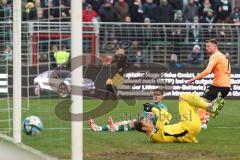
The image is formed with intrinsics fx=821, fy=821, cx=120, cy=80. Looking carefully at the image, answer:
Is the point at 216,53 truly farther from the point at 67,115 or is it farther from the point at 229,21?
the point at 229,21

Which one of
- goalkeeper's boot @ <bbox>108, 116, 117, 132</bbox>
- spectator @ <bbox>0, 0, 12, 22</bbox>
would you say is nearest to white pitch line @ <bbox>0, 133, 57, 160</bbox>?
goalkeeper's boot @ <bbox>108, 116, 117, 132</bbox>

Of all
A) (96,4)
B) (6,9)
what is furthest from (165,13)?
(6,9)

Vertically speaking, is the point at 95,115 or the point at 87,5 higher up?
the point at 87,5

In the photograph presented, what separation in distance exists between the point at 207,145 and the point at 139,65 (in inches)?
575

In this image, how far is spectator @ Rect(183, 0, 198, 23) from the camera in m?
33.8

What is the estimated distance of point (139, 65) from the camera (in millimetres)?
29469

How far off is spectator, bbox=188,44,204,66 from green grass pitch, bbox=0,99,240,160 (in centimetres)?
963

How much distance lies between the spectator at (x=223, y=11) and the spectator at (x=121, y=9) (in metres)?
4.02

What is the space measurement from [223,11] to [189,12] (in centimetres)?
156

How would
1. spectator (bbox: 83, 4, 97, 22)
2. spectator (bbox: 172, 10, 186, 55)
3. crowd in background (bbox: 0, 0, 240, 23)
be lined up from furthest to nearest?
crowd in background (bbox: 0, 0, 240, 23)
spectator (bbox: 83, 4, 97, 22)
spectator (bbox: 172, 10, 186, 55)

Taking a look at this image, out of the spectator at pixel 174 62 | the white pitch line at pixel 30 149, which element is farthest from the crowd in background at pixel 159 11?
the white pitch line at pixel 30 149

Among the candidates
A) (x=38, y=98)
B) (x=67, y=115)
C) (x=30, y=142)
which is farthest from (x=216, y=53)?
(x=38, y=98)

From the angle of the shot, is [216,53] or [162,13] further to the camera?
[162,13]

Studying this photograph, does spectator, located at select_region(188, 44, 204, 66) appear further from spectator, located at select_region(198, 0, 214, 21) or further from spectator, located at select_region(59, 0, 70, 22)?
spectator, located at select_region(59, 0, 70, 22)
